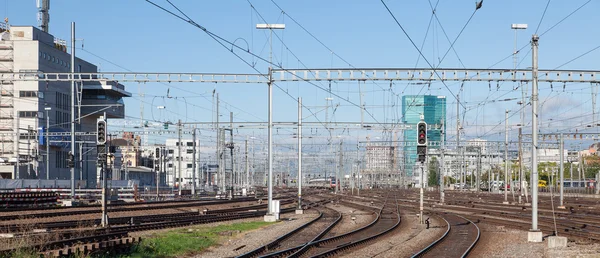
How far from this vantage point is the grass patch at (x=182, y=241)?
73.7ft

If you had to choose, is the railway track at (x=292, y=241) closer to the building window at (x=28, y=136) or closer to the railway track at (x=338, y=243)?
the railway track at (x=338, y=243)

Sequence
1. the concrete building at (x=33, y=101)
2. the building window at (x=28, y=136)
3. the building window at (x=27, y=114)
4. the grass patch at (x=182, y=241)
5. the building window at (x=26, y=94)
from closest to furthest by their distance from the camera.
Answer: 1. the grass patch at (x=182, y=241)
2. the building window at (x=28, y=136)
3. the concrete building at (x=33, y=101)
4. the building window at (x=26, y=94)
5. the building window at (x=27, y=114)

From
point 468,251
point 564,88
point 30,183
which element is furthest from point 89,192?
point 468,251

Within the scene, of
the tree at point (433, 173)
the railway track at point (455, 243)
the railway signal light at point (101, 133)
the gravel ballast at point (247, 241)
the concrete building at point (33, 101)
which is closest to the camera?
the gravel ballast at point (247, 241)

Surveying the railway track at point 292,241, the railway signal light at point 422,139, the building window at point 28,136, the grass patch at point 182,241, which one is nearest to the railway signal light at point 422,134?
the railway signal light at point 422,139

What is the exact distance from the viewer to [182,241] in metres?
25.8

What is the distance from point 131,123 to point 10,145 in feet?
61.9

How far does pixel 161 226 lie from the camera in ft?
108

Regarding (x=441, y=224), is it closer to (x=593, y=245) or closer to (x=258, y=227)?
(x=258, y=227)

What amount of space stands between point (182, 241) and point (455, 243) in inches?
392

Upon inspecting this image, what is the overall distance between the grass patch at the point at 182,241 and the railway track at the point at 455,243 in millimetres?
7329

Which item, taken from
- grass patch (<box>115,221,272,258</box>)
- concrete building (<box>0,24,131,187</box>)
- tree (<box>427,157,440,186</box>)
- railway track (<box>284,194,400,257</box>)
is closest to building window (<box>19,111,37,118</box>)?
concrete building (<box>0,24,131,187</box>)

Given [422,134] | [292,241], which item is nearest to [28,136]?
[422,134]

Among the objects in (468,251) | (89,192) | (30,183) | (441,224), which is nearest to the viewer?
(468,251)
